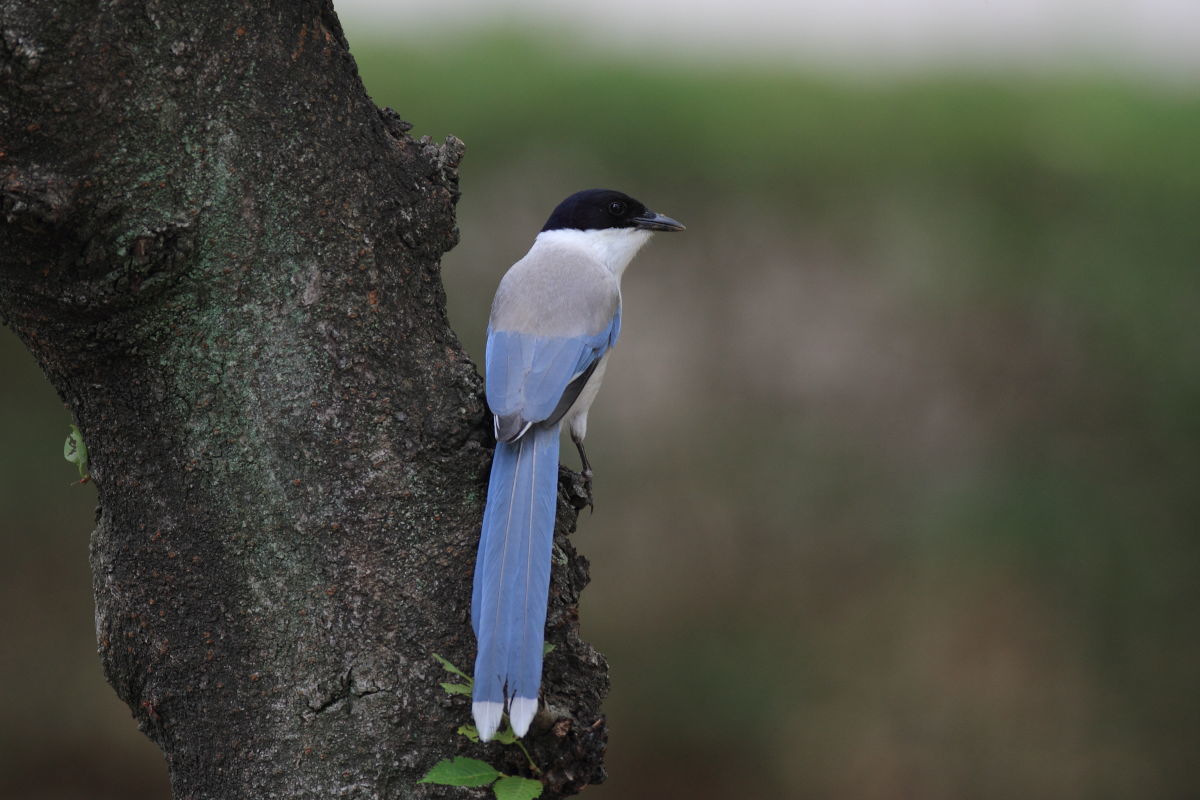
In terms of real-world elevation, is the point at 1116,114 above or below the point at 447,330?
above

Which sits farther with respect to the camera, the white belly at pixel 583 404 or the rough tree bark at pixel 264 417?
the white belly at pixel 583 404

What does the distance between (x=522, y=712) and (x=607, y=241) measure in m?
1.57

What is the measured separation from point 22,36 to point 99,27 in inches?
3.6

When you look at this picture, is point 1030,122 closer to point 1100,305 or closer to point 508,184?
point 1100,305

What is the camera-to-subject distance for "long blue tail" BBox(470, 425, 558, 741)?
1.58 metres

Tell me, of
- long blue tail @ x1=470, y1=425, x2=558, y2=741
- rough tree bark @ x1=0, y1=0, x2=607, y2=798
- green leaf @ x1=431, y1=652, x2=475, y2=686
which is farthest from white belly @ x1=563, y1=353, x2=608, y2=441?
green leaf @ x1=431, y1=652, x2=475, y2=686

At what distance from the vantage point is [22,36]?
4.70 ft

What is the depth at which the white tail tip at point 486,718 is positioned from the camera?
5.10 ft

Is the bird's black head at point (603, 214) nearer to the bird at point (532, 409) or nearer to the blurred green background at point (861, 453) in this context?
the bird at point (532, 409)

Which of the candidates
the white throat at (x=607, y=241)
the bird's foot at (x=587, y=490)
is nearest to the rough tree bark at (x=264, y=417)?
the bird's foot at (x=587, y=490)

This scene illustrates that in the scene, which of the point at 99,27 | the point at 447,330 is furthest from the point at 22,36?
the point at 447,330

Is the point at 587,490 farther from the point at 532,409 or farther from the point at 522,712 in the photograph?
the point at 522,712

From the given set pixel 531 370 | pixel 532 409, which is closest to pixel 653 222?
pixel 531 370

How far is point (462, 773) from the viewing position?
157 cm
